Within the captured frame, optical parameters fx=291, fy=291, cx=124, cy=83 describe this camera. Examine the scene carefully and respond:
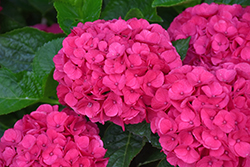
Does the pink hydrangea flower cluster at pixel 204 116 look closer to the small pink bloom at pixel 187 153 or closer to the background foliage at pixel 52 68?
the small pink bloom at pixel 187 153

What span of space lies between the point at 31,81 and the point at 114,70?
1.26 ft

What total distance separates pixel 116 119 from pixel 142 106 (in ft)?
0.28

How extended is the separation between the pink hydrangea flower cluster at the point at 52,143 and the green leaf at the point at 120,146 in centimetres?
12

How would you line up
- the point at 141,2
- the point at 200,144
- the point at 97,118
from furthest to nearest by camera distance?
1. the point at 141,2
2. the point at 97,118
3. the point at 200,144

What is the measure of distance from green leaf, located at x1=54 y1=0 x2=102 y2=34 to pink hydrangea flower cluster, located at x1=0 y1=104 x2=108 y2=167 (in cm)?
33

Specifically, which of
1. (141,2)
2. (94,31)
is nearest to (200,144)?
(94,31)

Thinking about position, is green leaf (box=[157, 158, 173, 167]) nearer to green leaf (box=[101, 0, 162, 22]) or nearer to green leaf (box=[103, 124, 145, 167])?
green leaf (box=[103, 124, 145, 167])

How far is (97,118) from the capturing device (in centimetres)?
75

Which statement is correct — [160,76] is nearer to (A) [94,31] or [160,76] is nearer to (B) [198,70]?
(B) [198,70]

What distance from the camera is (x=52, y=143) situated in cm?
73

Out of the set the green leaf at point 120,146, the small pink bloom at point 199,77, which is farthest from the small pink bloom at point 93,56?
the green leaf at point 120,146

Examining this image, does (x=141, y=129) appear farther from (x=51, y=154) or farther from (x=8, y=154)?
(x=8, y=154)

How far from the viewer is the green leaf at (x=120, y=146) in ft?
2.90

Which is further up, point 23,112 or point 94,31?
point 94,31
